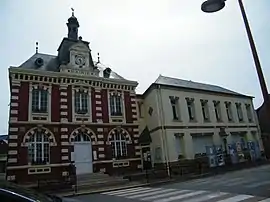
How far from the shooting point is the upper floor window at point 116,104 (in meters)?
22.5

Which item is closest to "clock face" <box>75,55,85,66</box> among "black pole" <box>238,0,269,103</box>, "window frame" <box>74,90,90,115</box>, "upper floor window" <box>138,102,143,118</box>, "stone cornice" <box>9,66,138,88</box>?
"stone cornice" <box>9,66,138,88</box>

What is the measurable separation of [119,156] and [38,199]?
18863 millimetres

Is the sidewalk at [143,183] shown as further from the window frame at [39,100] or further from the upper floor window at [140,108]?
the upper floor window at [140,108]

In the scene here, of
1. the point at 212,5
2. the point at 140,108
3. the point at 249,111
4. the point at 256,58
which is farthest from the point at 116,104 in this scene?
the point at 256,58

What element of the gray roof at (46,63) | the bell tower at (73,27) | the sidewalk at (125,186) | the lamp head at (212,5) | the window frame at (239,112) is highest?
the bell tower at (73,27)

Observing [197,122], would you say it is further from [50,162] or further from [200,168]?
[50,162]

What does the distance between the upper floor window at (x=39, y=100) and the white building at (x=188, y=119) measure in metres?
9.19

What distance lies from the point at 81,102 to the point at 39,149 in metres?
5.04

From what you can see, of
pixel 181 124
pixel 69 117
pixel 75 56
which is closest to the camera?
pixel 69 117

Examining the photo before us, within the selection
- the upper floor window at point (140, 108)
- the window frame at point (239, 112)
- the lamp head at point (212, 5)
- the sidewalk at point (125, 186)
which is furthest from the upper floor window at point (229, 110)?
the lamp head at point (212, 5)

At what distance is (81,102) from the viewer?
839 inches

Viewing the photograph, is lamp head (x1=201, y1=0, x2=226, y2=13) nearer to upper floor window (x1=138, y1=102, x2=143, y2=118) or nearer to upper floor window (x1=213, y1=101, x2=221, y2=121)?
upper floor window (x1=138, y1=102, x2=143, y2=118)

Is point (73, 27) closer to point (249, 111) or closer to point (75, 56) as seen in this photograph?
point (75, 56)

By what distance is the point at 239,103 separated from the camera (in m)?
29.4
